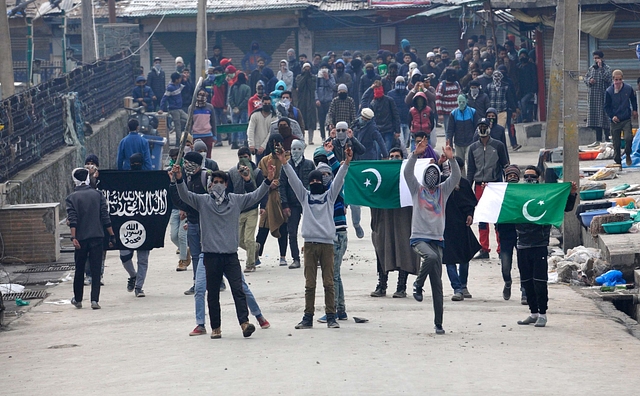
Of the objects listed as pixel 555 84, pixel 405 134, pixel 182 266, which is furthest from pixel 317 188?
pixel 405 134

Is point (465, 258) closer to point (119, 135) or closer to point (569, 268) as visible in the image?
point (569, 268)

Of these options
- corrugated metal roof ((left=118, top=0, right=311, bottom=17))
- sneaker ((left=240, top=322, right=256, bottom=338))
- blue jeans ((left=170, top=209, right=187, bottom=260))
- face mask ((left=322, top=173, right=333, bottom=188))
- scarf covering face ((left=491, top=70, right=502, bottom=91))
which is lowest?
sneaker ((left=240, top=322, right=256, bottom=338))

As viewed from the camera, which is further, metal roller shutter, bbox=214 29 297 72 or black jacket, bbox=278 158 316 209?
metal roller shutter, bbox=214 29 297 72

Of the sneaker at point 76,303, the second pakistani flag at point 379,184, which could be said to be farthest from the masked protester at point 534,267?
the sneaker at point 76,303

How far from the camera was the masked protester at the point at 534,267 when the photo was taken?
1046cm

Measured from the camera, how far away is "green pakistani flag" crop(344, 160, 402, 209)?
12.1 meters

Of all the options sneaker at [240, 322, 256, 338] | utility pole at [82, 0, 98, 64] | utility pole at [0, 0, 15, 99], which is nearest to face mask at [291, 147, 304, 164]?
sneaker at [240, 322, 256, 338]

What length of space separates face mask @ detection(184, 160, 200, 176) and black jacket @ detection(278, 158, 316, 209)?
2.22 m

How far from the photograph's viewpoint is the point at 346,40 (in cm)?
3606

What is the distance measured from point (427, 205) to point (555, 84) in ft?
33.7

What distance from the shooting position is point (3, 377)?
9.02 meters

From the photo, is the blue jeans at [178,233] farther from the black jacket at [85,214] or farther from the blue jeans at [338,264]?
the blue jeans at [338,264]

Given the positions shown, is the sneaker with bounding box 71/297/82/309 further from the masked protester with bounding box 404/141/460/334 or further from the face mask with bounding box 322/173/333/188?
the masked protester with bounding box 404/141/460/334

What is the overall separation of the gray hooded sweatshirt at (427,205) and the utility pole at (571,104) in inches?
189
